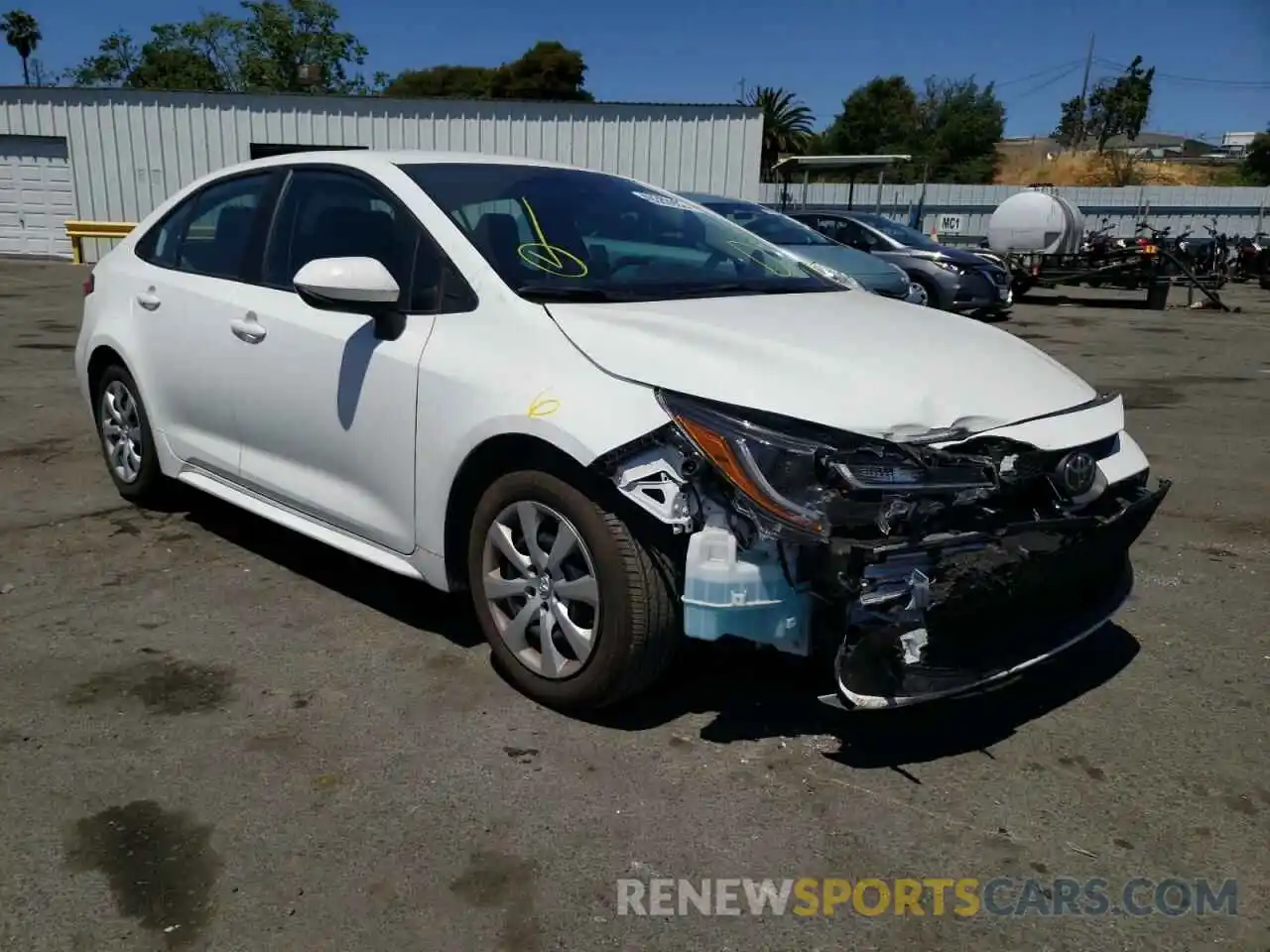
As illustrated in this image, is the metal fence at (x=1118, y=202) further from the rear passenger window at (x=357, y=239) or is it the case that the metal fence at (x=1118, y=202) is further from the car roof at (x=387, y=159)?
the rear passenger window at (x=357, y=239)

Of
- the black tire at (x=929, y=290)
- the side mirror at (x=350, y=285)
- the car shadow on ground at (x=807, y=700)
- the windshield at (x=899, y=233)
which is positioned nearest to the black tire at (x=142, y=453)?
the car shadow on ground at (x=807, y=700)

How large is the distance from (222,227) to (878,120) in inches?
2972

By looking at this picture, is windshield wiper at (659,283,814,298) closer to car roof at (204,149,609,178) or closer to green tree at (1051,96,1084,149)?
car roof at (204,149,609,178)

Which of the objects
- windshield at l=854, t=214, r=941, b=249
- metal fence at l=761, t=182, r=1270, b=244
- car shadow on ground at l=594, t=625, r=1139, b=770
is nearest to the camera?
car shadow on ground at l=594, t=625, r=1139, b=770

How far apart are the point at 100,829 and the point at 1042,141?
337ft

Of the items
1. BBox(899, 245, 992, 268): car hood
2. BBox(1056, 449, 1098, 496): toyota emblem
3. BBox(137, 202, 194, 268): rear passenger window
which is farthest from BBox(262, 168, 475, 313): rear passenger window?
BBox(899, 245, 992, 268): car hood

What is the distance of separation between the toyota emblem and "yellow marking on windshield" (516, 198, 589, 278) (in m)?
1.59

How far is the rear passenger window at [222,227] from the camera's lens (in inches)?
169

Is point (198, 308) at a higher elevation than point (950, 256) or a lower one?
higher

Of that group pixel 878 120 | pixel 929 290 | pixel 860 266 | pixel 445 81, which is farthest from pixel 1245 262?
pixel 445 81

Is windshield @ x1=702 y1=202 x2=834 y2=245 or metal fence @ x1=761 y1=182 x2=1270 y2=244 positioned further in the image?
metal fence @ x1=761 y1=182 x2=1270 y2=244

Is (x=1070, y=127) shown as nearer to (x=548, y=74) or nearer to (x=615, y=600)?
(x=548, y=74)

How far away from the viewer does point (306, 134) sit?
75.3ft

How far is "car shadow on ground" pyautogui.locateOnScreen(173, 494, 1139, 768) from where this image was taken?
317 centimetres
